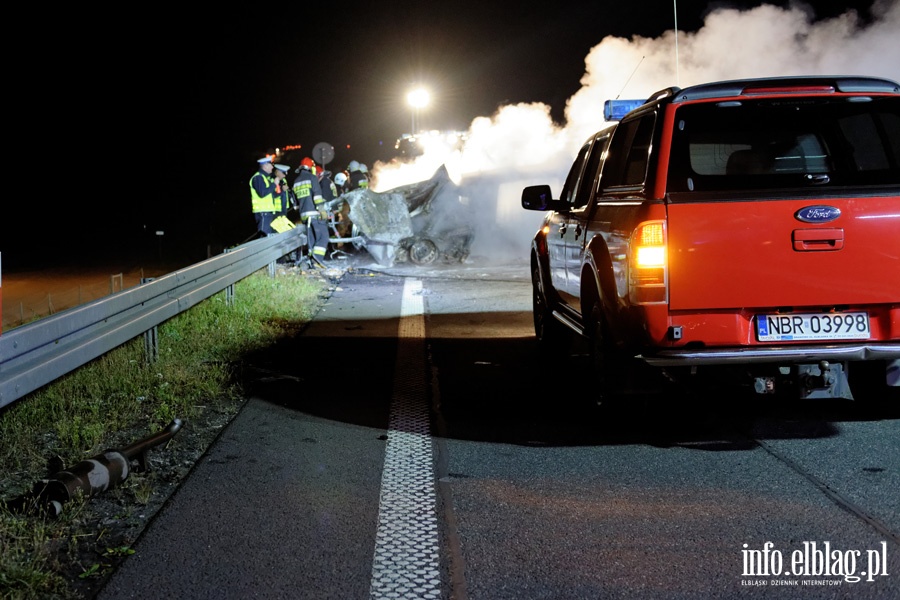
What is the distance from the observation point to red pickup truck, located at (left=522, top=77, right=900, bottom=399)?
520 centimetres

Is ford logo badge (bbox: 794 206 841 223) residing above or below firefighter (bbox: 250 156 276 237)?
below

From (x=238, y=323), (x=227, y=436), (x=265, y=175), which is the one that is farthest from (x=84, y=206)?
(x=227, y=436)

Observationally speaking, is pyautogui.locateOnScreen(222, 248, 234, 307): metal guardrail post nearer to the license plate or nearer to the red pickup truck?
the red pickup truck

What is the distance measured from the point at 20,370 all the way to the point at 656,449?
3.52 metres

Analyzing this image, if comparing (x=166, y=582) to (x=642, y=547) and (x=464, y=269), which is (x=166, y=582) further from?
(x=464, y=269)

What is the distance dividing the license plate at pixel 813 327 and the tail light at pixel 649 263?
56 centimetres

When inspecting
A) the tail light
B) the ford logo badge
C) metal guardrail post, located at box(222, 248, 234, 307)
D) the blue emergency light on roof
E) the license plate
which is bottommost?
metal guardrail post, located at box(222, 248, 234, 307)

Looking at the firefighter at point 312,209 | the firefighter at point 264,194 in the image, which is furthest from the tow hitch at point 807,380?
the firefighter at point 312,209

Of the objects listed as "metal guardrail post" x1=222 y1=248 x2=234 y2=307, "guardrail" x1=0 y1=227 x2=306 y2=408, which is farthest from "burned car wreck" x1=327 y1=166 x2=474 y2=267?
"guardrail" x1=0 y1=227 x2=306 y2=408

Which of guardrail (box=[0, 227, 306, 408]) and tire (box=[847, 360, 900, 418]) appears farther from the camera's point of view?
tire (box=[847, 360, 900, 418])

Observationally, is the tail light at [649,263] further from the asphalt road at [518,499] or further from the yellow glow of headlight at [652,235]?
the asphalt road at [518,499]

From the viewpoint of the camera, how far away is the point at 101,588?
3.72m

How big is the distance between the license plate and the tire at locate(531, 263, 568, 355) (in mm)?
2661

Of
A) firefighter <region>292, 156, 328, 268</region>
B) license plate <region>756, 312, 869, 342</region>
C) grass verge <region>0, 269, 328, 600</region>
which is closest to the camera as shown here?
grass verge <region>0, 269, 328, 600</region>
